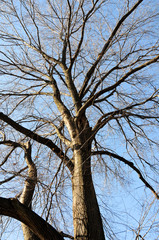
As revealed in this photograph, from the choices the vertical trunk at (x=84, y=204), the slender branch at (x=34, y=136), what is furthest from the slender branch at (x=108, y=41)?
the vertical trunk at (x=84, y=204)

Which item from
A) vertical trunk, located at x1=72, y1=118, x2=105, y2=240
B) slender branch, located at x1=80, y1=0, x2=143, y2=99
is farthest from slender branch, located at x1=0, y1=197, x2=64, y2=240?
slender branch, located at x1=80, y1=0, x2=143, y2=99

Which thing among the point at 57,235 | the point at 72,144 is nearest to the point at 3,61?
the point at 72,144

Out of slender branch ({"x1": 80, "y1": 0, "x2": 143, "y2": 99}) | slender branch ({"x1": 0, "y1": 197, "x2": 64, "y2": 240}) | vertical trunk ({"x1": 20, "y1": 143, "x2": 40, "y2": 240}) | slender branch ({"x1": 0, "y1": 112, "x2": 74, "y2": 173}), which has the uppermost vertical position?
slender branch ({"x1": 80, "y1": 0, "x2": 143, "y2": 99})

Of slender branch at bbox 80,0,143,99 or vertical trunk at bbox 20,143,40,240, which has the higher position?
slender branch at bbox 80,0,143,99

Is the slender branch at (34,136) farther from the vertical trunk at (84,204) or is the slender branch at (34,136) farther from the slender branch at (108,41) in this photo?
the slender branch at (108,41)

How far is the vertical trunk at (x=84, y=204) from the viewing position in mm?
2119

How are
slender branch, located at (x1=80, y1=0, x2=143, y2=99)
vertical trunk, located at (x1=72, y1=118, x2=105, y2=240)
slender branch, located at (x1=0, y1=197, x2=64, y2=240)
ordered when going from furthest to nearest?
slender branch, located at (x1=80, y1=0, x2=143, y2=99) < vertical trunk, located at (x1=72, y1=118, x2=105, y2=240) < slender branch, located at (x1=0, y1=197, x2=64, y2=240)

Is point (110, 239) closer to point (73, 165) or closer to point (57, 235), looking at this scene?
point (57, 235)

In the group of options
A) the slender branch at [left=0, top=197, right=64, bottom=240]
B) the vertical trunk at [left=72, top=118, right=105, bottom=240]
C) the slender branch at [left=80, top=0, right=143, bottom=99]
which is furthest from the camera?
the slender branch at [left=80, top=0, right=143, bottom=99]

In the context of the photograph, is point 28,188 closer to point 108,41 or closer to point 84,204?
point 84,204

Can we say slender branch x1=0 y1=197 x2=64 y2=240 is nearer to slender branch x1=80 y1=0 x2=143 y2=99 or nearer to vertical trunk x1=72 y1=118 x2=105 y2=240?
vertical trunk x1=72 y1=118 x2=105 y2=240

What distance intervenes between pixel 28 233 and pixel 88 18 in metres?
3.40

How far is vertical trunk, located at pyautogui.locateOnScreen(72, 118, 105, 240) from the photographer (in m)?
2.12

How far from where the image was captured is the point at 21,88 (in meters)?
4.31
